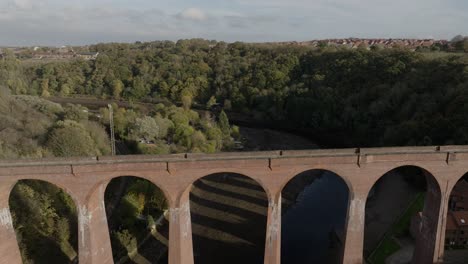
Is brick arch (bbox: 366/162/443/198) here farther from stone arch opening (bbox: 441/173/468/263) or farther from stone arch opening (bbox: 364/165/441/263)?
stone arch opening (bbox: 441/173/468/263)

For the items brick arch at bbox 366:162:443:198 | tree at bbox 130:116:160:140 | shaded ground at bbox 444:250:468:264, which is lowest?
shaded ground at bbox 444:250:468:264

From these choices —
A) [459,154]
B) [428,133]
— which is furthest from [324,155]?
[428,133]

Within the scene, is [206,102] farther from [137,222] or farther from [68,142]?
[137,222]

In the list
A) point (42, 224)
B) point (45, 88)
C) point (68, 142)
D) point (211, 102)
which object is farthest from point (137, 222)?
point (45, 88)

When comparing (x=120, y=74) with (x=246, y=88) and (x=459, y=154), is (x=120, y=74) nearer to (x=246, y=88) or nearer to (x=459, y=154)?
(x=246, y=88)

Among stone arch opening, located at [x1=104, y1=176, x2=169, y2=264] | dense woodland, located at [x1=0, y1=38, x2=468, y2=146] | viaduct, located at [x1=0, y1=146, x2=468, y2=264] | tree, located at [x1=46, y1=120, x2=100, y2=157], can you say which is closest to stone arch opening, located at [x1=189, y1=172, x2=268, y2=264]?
stone arch opening, located at [x1=104, y1=176, x2=169, y2=264]
